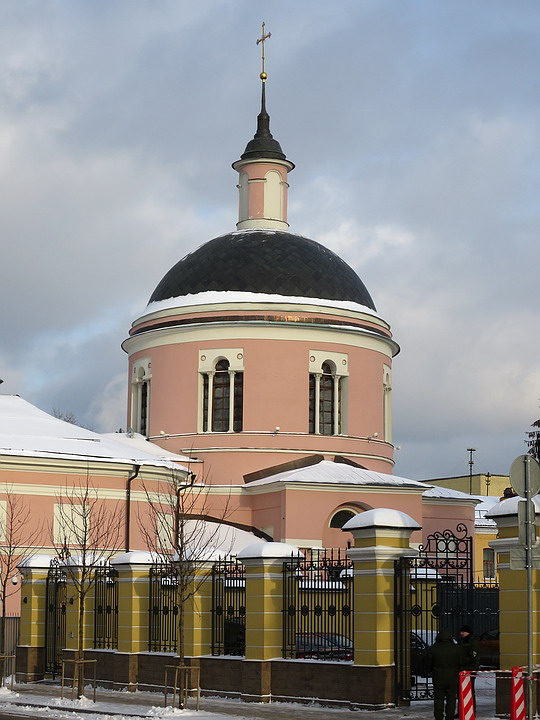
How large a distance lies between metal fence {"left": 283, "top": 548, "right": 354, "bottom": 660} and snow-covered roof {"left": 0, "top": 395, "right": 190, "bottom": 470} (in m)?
16.0

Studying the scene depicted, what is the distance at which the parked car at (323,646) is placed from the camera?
790 inches

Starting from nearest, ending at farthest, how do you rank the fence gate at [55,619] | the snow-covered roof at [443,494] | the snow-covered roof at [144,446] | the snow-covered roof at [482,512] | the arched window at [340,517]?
the fence gate at [55,619] < the arched window at [340,517] < the snow-covered roof at [144,446] < the snow-covered roof at [443,494] < the snow-covered roof at [482,512]

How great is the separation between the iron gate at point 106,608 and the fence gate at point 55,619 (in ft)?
3.83

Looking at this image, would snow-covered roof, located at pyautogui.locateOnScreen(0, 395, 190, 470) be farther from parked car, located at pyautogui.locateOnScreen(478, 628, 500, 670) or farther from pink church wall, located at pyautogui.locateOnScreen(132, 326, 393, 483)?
parked car, located at pyautogui.locateOnScreen(478, 628, 500, 670)

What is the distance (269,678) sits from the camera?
20.6 m

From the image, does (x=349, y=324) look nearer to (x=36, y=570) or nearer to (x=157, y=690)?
(x=36, y=570)

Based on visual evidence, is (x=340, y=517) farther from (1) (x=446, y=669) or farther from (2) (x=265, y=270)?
(1) (x=446, y=669)

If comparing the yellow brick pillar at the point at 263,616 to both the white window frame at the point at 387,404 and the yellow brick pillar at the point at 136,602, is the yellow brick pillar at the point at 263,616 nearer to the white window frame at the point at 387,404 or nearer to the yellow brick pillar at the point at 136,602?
the yellow brick pillar at the point at 136,602

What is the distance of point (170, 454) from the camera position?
1645 inches

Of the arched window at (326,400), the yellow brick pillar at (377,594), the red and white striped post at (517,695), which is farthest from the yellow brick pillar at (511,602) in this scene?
the arched window at (326,400)

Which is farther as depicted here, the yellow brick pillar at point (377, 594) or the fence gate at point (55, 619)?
the fence gate at point (55, 619)

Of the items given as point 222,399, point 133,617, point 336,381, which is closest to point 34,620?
point 133,617

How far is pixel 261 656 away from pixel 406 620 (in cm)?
275

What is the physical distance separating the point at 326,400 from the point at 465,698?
90.2 feet
